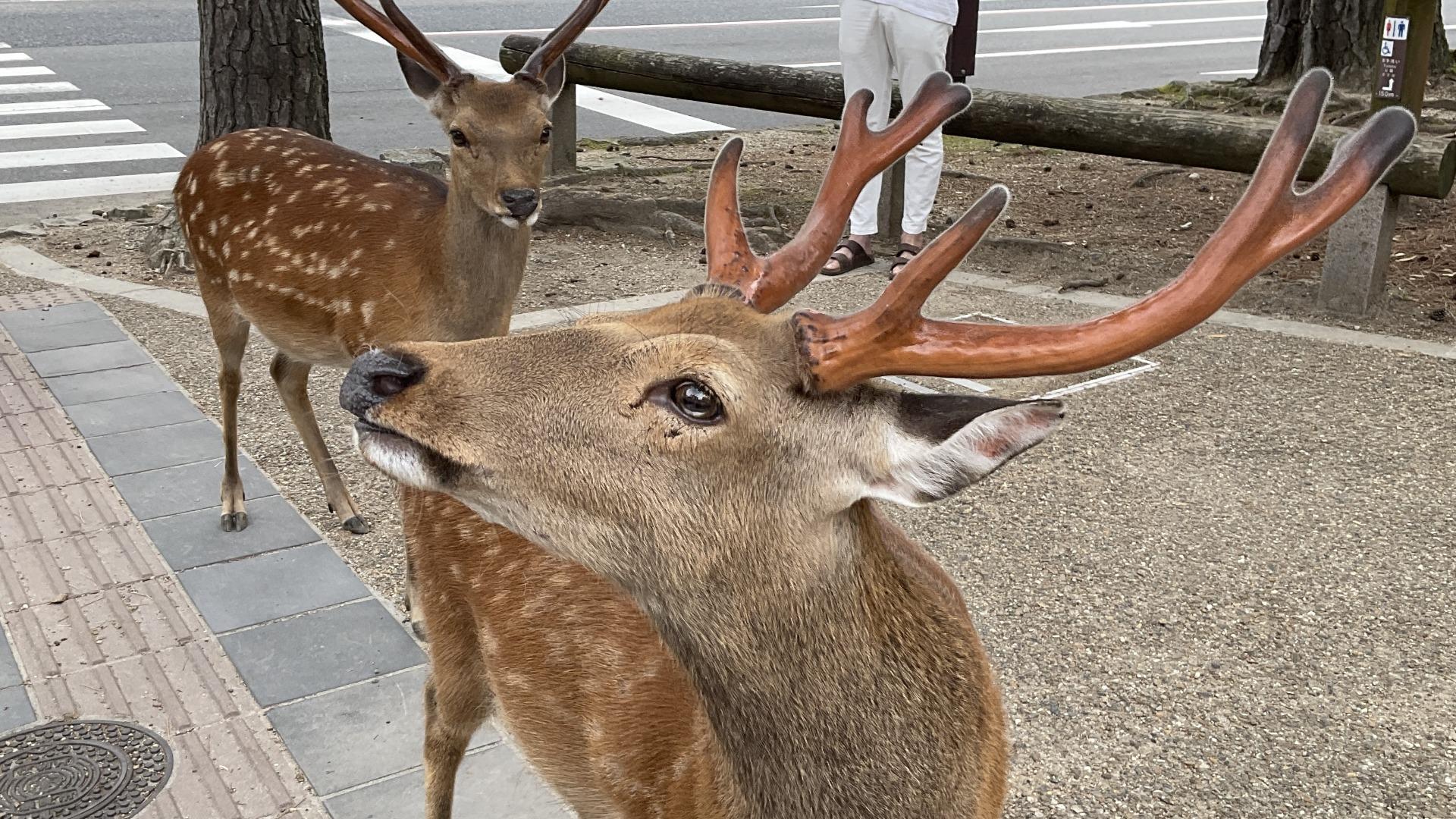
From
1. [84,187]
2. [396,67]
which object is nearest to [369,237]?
[84,187]

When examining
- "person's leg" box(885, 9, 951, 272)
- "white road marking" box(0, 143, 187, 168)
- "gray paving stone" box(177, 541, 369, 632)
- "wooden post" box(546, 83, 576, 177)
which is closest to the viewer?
"gray paving stone" box(177, 541, 369, 632)

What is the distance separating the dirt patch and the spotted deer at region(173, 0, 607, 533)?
7.18 ft

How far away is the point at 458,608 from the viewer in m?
2.82

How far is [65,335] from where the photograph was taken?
6.04m

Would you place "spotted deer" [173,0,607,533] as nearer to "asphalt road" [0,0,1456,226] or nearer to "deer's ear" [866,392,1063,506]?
"deer's ear" [866,392,1063,506]

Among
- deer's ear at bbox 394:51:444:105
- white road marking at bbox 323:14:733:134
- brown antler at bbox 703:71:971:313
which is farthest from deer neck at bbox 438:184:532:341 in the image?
white road marking at bbox 323:14:733:134

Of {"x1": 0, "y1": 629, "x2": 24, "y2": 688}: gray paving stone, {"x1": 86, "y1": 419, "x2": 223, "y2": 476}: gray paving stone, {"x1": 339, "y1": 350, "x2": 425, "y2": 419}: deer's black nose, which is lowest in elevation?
{"x1": 0, "y1": 629, "x2": 24, "y2": 688}: gray paving stone

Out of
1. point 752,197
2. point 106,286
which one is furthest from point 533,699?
point 752,197

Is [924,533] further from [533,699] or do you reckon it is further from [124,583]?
[124,583]

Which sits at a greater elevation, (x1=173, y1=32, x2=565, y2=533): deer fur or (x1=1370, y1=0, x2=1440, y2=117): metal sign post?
(x1=1370, y1=0, x2=1440, y2=117): metal sign post

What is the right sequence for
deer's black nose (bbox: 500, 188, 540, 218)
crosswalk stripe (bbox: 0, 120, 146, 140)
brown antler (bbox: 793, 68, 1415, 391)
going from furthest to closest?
crosswalk stripe (bbox: 0, 120, 146, 140) < deer's black nose (bbox: 500, 188, 540, 218) < brown antler (bbox: 793, 68, 1415, 391)

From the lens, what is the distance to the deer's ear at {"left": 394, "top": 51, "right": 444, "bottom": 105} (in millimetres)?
4633

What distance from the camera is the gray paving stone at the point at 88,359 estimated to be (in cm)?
564

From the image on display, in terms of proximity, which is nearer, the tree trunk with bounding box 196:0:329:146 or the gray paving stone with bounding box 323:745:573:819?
the gray paving stone with bounding box 323:745:573:819
